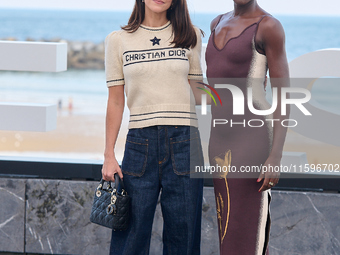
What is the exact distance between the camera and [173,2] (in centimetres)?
246

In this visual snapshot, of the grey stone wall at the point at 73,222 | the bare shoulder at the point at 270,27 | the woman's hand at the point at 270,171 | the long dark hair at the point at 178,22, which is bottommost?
the grey stone wall at the point at 73,222

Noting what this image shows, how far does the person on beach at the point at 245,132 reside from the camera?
7.43 ft

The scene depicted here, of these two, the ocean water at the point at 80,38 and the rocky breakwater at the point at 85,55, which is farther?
the rocky breakwater at the point at 85,55

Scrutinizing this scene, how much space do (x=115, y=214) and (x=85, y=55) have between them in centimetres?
2629

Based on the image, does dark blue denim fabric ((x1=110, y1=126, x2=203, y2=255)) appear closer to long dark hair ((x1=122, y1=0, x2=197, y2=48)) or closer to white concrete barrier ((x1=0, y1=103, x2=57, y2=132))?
long dark hair ((x1=122, y1=0, x2=197, y2=48))

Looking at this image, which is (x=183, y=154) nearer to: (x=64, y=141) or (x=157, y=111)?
(x=157, y=111)

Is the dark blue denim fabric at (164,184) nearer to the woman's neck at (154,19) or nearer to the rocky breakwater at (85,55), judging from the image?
the woman's neck at (154,19)

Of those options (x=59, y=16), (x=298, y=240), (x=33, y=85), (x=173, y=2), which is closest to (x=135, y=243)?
(x=173, y=2)

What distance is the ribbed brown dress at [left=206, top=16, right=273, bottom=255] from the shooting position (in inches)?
91.1

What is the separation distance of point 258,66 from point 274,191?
1574 millimetres

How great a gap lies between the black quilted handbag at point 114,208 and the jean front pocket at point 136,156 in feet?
0.34

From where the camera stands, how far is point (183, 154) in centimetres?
242

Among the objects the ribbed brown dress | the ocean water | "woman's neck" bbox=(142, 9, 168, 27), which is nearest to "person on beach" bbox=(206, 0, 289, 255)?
the ribbed brown dress

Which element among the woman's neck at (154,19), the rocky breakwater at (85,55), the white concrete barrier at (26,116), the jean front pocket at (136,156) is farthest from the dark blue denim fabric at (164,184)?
the rocky breakwater at (85,55)
